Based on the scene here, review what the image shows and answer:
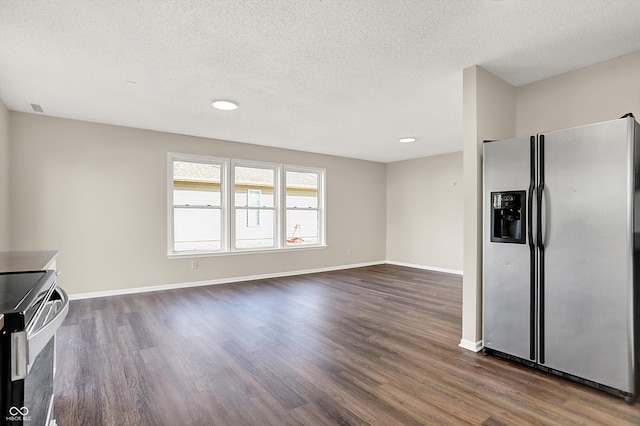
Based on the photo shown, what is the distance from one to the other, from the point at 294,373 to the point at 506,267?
1940 millimetres

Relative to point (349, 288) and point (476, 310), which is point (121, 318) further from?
point (476, 310)

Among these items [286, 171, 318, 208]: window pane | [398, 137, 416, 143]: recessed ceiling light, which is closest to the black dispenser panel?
[398, 137, 416, 143]: recessed ceiling light

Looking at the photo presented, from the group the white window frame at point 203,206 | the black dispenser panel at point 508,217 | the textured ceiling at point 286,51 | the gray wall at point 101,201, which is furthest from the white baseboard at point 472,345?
the white window frame at point 203,206

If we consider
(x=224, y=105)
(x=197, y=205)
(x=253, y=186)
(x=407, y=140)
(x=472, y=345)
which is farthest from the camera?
(x=253, y=186)

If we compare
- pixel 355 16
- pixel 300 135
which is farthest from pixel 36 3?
pixel 300 135

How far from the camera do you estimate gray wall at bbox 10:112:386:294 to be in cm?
417

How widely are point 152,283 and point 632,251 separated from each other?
564cm

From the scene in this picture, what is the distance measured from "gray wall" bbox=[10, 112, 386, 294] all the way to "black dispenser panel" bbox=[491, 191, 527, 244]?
4.37 meters

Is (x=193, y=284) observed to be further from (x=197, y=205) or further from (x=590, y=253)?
(x=590, y=253)

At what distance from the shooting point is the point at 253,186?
19.8 ft

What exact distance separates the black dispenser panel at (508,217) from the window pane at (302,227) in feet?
14.5

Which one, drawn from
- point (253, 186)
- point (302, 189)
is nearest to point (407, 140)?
point (302, 189)

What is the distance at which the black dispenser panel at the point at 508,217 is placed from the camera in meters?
2.53

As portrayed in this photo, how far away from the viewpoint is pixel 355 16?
6.89ft
